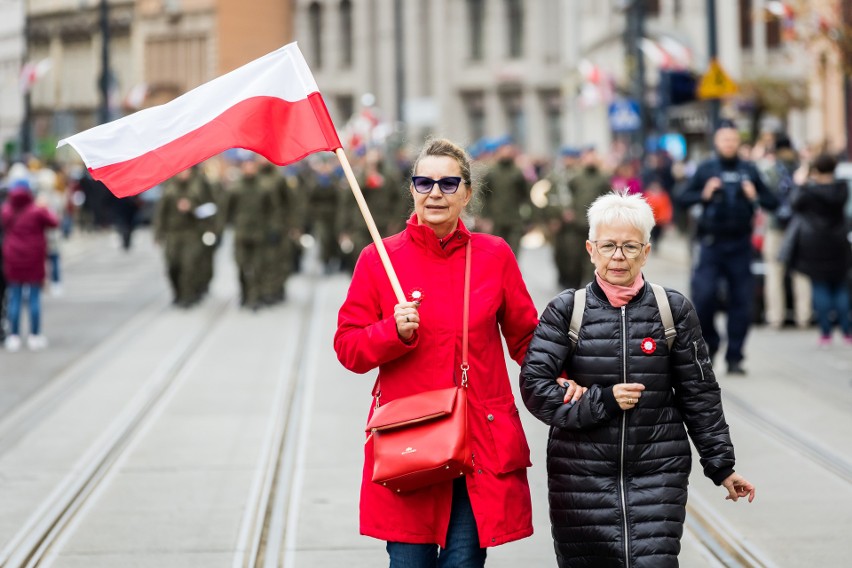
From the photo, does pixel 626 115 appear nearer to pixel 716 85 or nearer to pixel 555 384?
pixel 716 85

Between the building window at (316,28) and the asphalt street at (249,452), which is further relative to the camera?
the building window at (316,28)

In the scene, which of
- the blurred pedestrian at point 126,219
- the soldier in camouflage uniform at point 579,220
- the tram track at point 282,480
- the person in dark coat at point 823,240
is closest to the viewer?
the tram track at point 282,480

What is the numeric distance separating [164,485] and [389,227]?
47.7 ft

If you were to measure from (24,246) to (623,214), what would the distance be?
1195 centimetres

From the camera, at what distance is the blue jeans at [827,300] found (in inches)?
569

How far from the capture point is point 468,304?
495cm

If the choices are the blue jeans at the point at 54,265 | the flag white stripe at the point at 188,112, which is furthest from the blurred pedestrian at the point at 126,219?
the flag white stripe at the point at 188,112

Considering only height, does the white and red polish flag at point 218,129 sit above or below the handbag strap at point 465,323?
above

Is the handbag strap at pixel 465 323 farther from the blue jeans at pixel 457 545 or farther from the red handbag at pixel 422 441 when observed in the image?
the blue jeans at pixel 457 545

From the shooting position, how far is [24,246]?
632 inches

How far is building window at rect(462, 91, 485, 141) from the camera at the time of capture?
64.6 meters

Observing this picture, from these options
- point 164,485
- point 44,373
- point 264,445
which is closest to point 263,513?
point 164,485

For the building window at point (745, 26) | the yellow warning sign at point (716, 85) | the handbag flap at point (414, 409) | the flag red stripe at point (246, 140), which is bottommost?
the handbag flap at point (414, 409)

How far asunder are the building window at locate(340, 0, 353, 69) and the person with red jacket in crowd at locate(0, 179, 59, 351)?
2022 inches
